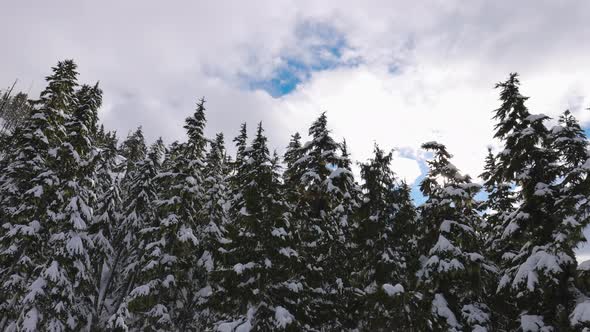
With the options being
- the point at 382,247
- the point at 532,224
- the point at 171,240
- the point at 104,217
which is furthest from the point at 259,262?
the point at 104,217

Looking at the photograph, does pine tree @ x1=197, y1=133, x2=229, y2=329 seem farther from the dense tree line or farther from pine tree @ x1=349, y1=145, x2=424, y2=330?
pine tree @ x1=349, y1=145, x2=424, y2=330

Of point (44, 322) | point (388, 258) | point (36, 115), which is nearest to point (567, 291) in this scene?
point (388, 258)

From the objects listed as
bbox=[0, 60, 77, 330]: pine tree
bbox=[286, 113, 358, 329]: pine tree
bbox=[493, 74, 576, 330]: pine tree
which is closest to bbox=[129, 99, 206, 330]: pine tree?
bbox=[0, 60, 77, 330]: pine tree

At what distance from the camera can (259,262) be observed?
16.2 meters

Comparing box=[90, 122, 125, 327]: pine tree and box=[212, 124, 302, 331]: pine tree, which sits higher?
box=[90, 122, 125, 327]: pine tree

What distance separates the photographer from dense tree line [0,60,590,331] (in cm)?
1322

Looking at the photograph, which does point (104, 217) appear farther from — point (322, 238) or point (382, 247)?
point (382, 247)

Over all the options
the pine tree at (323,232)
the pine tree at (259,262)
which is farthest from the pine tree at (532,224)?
the pine tree at (259,262)

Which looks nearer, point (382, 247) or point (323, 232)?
point (382, 247)

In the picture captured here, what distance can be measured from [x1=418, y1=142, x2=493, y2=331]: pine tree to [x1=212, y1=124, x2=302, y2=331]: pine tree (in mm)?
6328

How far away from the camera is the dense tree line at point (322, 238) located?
43.4 feet

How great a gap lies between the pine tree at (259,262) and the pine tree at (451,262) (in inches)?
249

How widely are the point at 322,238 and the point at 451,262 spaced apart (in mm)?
7180

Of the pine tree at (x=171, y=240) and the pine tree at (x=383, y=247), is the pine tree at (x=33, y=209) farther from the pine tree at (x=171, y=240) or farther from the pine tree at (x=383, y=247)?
the pine tree at (x=383, y=247)
